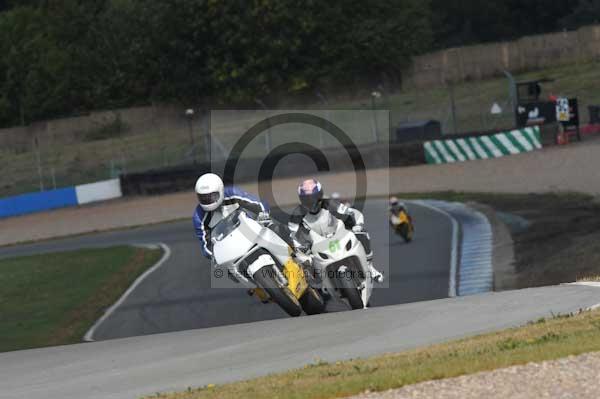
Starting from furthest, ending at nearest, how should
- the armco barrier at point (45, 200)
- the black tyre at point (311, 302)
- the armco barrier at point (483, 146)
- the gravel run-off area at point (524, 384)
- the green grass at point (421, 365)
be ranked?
the armco barrier at point (45, 200), the armco barrier at point (483, 146), the black tyre at point (311, 302), the green grass at point (421, 365), the gravel run-off area at point (524, 384)

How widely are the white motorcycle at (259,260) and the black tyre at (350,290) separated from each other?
1.42ft

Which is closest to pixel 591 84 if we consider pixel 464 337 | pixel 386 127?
pixel 386 127

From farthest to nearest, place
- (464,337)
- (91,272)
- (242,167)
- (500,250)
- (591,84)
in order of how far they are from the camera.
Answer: (591,84) → (242,167) → (91,272) → (500,250) → (464,337)

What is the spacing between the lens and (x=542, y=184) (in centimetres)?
2991

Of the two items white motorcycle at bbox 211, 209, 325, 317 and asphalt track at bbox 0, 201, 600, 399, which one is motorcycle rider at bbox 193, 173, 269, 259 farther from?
asphalt track at bbox 0, 201, 600, 399

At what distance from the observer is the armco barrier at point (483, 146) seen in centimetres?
3544

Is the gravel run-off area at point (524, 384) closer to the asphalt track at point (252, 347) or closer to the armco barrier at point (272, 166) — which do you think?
the asphalt track at point (252, 347)

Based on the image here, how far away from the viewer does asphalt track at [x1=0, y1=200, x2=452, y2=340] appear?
50.0 ft

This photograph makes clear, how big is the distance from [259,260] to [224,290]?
657cm

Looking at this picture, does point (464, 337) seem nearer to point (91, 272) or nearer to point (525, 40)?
point (91, 272)

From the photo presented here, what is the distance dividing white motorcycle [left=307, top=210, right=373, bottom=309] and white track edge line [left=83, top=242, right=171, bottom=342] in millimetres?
3811

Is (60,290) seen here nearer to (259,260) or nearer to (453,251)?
(453,251)

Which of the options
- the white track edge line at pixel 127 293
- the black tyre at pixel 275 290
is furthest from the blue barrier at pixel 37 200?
the black tyre at pixel 275 290

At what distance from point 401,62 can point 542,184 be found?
28.5m
